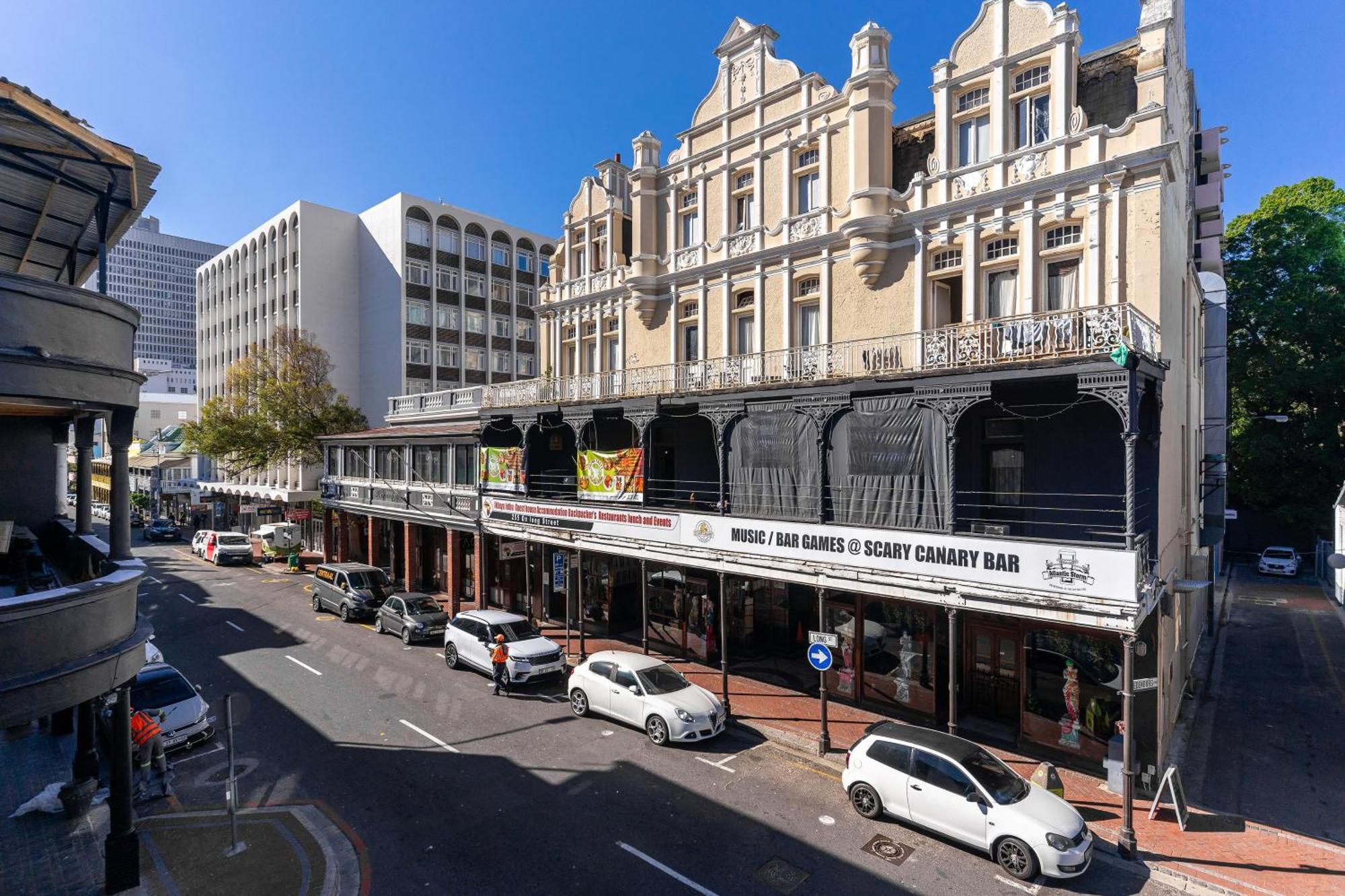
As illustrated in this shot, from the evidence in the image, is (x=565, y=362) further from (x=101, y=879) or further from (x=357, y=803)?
(x=101, y=879)

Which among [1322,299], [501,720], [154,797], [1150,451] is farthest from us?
[1322,299]

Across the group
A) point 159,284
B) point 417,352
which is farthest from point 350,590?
point 159,284

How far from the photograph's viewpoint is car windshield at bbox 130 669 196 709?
1369cm

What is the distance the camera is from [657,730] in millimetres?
14148

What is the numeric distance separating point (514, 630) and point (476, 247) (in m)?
37.5

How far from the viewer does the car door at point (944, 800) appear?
32.6 feet

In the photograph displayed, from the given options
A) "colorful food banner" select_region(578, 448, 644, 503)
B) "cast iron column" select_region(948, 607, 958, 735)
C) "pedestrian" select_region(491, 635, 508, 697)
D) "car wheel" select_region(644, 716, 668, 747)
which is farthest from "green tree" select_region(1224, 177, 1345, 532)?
"pedestrian" select_region(491, 635, 508, 697)

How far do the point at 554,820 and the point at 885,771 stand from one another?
5.53 meters

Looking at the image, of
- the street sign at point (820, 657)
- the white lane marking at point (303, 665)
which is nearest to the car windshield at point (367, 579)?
the white lane marking at point (303, 665)

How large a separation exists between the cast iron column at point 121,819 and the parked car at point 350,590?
15060 millimetres

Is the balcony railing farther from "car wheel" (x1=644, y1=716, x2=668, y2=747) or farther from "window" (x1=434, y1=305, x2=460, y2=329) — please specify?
"window" (x1=434, y1=305, x2=460, y2=329)

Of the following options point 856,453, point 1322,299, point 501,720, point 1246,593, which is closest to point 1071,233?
point 856,453

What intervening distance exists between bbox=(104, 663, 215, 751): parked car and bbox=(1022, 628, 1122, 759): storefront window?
1733 cm

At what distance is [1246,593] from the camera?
32.0m
